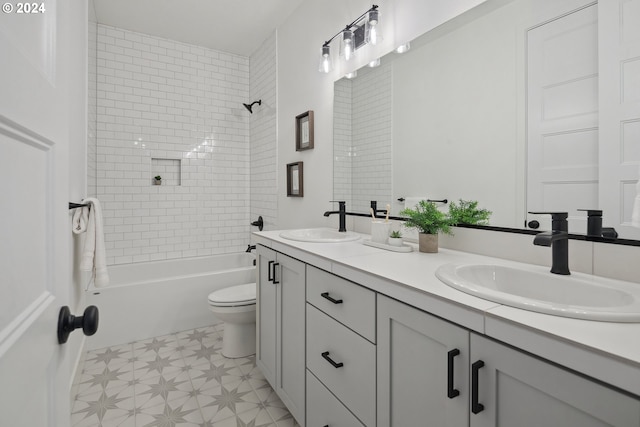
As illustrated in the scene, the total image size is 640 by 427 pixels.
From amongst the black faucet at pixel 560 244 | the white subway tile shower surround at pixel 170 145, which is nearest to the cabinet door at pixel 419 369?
the black faucet at pixel 560 244

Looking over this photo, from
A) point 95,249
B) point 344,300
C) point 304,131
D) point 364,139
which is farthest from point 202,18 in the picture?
point 344,300

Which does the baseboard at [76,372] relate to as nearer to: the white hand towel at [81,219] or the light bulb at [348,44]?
the white hand towel at [81,219]

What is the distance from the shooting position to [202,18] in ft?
10.1

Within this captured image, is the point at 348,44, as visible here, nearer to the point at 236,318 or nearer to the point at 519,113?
the point at 519,113

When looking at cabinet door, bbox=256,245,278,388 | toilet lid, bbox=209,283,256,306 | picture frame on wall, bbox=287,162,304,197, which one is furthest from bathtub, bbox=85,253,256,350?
cabinet door, bbox=256,245,278,388

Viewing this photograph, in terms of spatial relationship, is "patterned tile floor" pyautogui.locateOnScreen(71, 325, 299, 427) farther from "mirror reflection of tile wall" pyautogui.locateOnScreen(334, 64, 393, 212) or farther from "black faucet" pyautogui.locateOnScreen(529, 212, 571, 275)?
"black faucet" pyautogui.locateOnScreen(529, 212, 571, 275)

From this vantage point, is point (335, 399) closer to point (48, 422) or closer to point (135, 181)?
point (48, 422)

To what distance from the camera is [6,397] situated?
16.2 inches

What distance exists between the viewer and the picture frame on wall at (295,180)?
280 cm

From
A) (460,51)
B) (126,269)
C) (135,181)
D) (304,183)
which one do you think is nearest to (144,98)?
(135,181)

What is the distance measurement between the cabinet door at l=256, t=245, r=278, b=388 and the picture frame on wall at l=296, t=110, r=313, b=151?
101cm

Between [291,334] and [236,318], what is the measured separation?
35.3 inches

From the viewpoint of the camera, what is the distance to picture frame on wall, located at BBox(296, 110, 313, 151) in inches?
103

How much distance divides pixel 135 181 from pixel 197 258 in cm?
103
